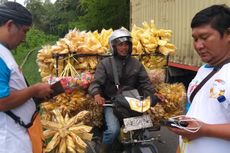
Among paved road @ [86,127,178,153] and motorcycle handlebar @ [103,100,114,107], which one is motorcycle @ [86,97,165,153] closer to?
motorcycle handlebar @ [103,100,114,107]

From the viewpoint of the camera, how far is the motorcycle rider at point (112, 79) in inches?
184

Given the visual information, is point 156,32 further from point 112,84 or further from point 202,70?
point 202,70

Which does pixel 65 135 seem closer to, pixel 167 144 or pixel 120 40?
pixel 120 40

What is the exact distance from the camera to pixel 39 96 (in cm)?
277

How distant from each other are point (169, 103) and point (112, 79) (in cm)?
85

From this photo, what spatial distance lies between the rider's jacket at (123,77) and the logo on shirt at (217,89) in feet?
9.26

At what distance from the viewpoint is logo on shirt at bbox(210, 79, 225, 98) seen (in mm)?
1884

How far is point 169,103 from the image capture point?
5.09 meters

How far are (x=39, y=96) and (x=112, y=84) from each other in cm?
215

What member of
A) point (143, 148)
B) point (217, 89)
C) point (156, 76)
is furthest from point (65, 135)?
point (156, 76)

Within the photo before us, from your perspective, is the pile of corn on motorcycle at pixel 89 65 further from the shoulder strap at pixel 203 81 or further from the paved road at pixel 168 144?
the shoulder strap at pixel 203 81

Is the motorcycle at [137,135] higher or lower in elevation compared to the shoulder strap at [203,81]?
lower

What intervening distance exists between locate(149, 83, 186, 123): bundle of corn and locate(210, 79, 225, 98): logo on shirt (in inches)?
118

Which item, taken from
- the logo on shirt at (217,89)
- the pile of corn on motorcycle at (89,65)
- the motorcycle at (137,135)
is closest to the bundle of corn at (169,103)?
the pile of corn on motorcycle at (89,65)
